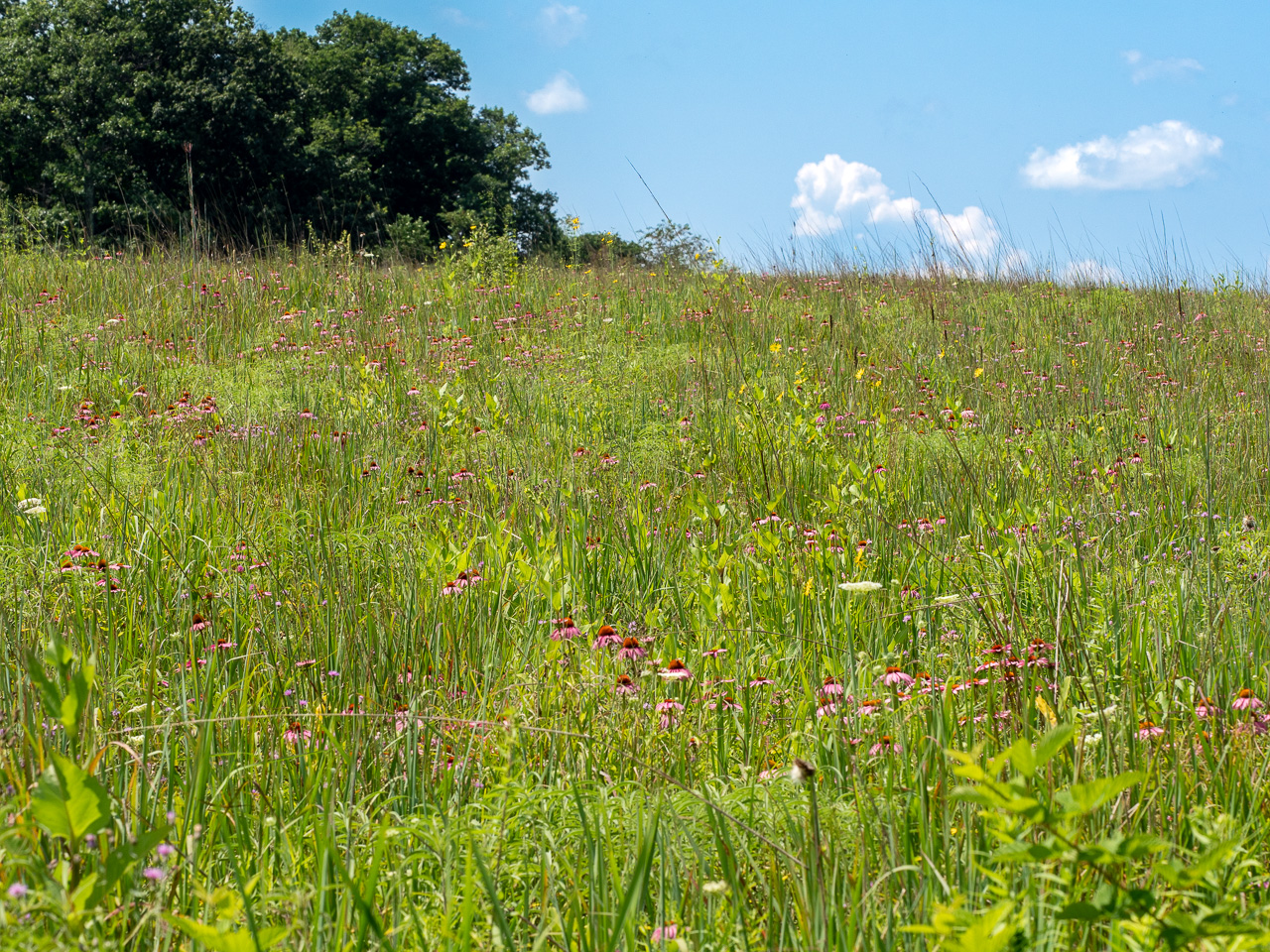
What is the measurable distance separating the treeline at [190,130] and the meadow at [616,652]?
2063 centimetres

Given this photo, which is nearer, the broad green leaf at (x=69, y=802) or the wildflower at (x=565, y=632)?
the broad green leaf at (x=69, y=802)

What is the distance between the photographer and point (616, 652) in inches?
73.2

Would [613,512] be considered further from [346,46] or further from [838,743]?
[346,46]

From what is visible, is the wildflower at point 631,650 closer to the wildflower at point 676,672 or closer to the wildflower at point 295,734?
the wildflower at point 676,672

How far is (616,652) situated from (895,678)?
566 millimetres

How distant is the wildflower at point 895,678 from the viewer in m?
1.71

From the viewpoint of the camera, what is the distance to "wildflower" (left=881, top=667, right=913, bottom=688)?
1708 millimetres

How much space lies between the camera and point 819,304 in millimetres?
7141

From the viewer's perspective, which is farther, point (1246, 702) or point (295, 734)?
point (295, 734)

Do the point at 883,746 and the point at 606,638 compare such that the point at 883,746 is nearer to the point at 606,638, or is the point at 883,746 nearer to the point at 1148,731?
the point at 1148,731

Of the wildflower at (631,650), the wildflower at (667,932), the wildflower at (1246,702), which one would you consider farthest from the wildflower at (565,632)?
the wildflower at (1246,702)

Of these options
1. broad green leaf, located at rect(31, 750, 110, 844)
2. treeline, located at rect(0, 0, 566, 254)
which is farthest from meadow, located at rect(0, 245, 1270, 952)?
treeline, located at rect(0, 0, 566, 254)

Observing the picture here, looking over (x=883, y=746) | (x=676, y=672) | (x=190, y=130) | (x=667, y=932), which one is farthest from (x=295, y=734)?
(x=190, y=130)

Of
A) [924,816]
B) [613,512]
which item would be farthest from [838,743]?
[613,512]
